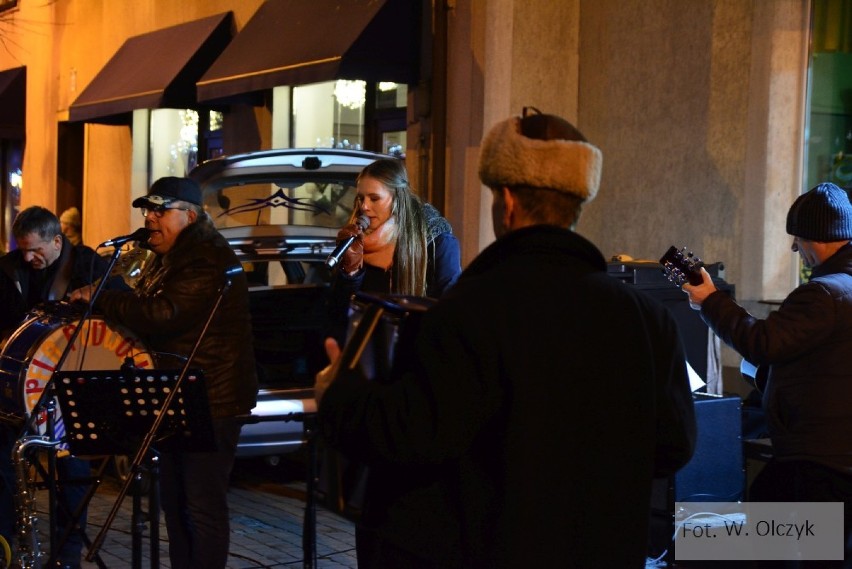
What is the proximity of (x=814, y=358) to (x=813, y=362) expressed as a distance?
15 mm

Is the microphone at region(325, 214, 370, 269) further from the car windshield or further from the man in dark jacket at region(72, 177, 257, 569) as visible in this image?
the car windshield

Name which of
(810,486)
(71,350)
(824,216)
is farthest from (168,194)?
(810,486)

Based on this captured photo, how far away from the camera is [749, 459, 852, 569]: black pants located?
4430 millimetres

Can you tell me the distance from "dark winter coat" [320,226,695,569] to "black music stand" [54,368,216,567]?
2240 millimetres

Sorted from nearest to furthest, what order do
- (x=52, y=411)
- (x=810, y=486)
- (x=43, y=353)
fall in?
(x=810, y=486)
(x=52, y=411)
(x=43, y=353)

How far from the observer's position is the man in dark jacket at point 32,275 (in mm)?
6445

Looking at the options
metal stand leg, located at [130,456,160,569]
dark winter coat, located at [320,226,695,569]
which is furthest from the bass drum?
dark winter coat, located at [320,226,695,569]

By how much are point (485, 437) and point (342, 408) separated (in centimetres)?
31

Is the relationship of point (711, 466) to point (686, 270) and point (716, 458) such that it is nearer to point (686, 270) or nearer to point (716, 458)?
point (716, 458)

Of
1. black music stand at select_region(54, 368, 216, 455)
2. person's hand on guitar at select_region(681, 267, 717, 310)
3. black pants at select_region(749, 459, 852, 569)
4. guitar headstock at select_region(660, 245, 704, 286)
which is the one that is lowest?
black pants at select_region(749, 459, 852, 569)

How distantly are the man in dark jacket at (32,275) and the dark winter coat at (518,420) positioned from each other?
163 inches

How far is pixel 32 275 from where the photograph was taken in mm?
6766

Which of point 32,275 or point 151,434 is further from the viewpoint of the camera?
point 32,275

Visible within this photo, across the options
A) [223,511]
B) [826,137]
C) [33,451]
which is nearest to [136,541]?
[223,511]
